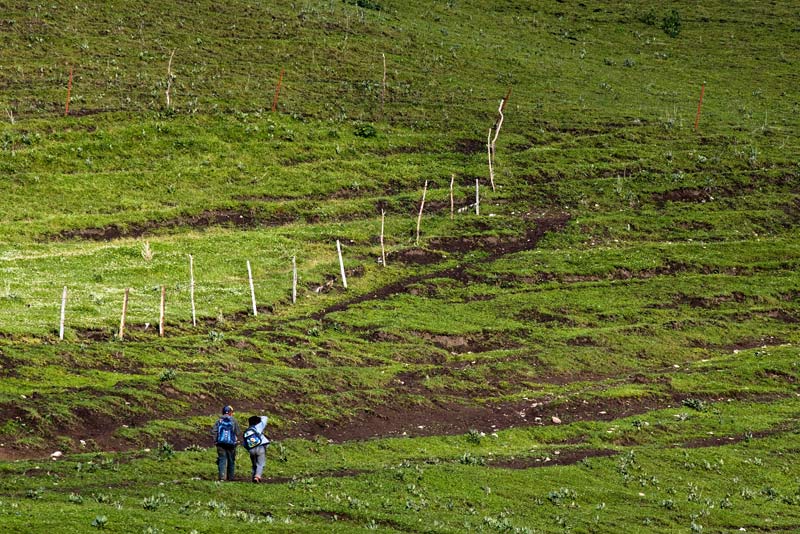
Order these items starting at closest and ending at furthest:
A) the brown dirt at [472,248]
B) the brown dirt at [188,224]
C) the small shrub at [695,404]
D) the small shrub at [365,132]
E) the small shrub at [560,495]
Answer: the small shrub at [560,495], the small shrub at [695,404], the brown dirt at [472,248], the brown dirt at [188,224], the small shrub at [365,132]

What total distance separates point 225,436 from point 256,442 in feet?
3.24

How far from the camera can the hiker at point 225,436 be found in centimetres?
3325

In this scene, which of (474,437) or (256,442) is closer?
(256,442)

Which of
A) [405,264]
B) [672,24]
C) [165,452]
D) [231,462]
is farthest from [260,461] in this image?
[672,24]

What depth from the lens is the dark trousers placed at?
33753mm

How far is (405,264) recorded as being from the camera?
256 ft

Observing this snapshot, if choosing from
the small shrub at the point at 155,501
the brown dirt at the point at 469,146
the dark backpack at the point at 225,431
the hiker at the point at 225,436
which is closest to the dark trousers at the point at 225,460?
the hiker at the point at 225,436

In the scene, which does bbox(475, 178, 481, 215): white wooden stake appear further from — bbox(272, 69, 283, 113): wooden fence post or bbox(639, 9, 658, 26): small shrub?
bbox(639, 9, 658, 26): small shrub

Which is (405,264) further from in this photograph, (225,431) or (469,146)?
(225,431)

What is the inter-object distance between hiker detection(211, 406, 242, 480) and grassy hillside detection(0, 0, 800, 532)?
3.87 feet

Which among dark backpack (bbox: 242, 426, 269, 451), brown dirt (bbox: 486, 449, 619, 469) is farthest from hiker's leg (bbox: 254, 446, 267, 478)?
brown dirt (bbox: 486, 449, 619, 469)

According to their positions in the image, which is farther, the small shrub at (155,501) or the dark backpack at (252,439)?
the dark backpack at (252,439)

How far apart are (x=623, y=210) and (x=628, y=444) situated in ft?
153

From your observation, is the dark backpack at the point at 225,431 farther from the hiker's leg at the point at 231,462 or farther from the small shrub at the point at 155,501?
the small shrub at the point at 155,501
